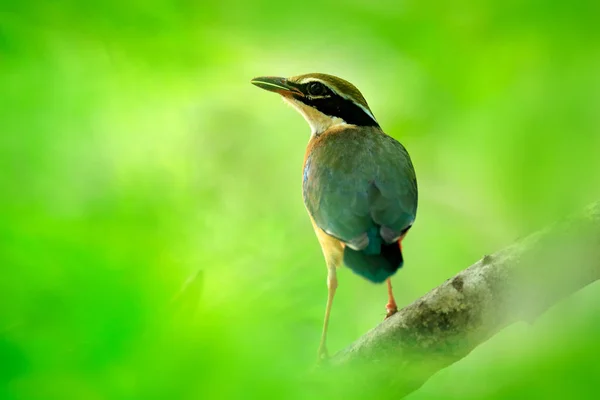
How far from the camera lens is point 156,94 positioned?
17 cm

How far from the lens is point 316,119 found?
586 mm

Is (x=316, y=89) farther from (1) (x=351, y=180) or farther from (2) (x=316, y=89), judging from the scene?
(1) (x=351, y=180)

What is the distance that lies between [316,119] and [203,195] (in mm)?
421

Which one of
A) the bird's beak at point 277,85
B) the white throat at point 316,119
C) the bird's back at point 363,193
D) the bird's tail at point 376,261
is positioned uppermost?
the white throat at point 316,119

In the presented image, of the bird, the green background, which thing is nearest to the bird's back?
the bird

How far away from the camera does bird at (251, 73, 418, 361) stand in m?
0.37

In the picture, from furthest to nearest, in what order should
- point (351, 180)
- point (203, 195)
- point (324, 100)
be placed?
point (324, 100)
point (351, 180)
point (203, 195)

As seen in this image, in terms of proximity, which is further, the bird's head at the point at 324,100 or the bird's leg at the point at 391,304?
the bird's head at the point at 324,100

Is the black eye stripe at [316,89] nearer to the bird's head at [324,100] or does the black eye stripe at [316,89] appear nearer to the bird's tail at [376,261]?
the bird's head at [324,100]

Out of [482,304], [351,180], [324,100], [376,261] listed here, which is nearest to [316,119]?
[324,100]

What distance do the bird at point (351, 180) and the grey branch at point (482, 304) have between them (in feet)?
0.22

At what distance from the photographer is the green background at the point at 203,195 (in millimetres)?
89

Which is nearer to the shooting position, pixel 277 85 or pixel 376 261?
pixel 376 261

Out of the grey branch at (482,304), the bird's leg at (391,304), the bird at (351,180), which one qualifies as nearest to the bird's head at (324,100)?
the bird at (351,180)
